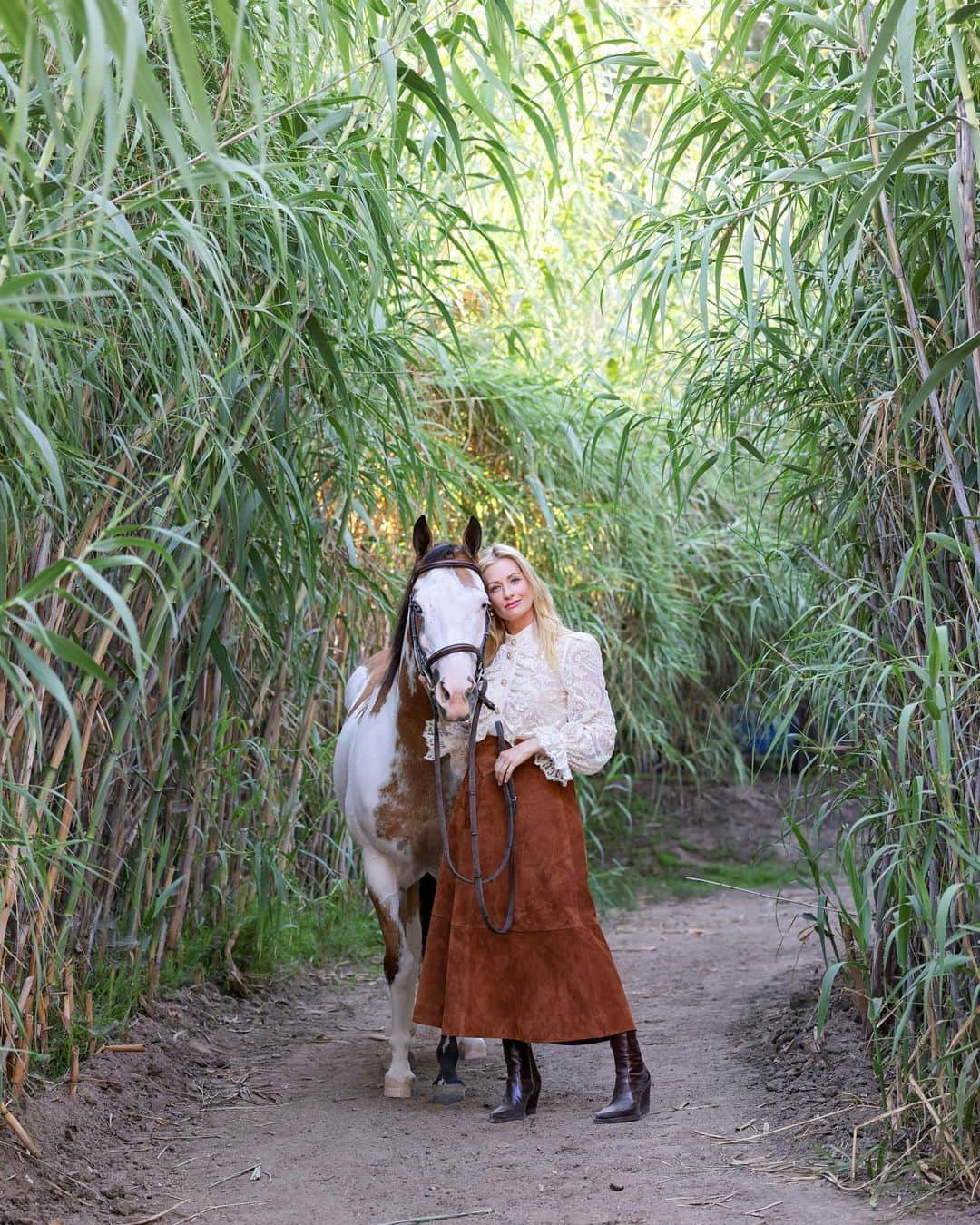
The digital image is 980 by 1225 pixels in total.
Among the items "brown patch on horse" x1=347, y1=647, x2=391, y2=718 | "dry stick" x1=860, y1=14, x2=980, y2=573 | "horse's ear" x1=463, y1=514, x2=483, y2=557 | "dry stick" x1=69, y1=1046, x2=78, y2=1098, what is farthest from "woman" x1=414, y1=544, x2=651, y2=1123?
"dry stick" x1=860, y1=14, x2=980, y2=573

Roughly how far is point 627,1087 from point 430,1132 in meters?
0.48

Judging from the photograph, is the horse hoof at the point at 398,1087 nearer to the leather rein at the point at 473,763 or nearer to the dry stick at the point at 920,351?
the leather rein at the point at 473,763

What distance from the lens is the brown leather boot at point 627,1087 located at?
2.92 m

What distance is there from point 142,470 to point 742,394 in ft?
4.98

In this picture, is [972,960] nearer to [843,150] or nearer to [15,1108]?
[843,150]

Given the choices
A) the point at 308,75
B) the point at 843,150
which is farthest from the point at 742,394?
the point at 308,75

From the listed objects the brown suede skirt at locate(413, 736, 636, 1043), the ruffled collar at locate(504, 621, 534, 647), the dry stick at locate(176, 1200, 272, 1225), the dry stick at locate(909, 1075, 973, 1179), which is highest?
the ruffled collar at locate(504, 621, 534, 647)

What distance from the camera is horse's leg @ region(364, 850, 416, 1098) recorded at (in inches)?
131

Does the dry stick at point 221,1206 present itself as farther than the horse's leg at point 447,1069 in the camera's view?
No

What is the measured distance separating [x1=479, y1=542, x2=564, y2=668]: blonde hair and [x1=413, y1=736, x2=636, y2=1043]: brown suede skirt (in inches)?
10.5

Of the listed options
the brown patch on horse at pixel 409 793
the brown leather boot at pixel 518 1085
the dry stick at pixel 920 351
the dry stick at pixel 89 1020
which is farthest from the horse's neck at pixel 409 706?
the dry stick at pixel 920 351

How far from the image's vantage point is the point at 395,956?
338 centimetres

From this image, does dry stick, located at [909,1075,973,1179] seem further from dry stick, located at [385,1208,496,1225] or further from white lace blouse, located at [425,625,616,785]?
white lace blouse, located at [425,625,616,785]

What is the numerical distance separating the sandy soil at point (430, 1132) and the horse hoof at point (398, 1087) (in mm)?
40
